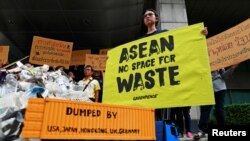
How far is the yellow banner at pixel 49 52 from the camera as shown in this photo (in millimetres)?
8336

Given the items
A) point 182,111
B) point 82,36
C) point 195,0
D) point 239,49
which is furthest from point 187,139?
point 82,36

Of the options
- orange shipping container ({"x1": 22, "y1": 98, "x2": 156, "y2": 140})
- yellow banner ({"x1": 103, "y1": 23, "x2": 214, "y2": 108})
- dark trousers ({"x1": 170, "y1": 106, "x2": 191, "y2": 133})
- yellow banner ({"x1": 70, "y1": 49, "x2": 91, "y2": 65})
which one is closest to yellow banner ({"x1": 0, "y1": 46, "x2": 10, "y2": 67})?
yellow banner ({"x1": 70, "y1": 49, "x2": 91, "y2": 65})

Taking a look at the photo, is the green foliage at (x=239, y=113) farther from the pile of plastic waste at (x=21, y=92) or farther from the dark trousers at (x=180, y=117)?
the pile of plastic waste at (x=21, y=92)

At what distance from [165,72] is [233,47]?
2.52 metres

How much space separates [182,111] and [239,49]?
62.2 inches

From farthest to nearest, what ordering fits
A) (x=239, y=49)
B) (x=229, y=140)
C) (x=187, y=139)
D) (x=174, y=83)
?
(x=239, y=49), (x=187, y=139), (x=174, y=83), (x=229, y=140)

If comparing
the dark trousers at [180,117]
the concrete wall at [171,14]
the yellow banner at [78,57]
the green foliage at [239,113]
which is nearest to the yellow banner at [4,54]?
the yellow banner at [78,57]

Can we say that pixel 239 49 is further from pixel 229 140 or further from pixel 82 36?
pixel 82 36

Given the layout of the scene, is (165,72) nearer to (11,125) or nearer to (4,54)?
(11,125)

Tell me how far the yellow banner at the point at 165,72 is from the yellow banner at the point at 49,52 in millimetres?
4871

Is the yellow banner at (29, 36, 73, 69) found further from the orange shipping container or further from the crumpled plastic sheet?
the orange shipping container

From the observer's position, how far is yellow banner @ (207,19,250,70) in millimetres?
5277

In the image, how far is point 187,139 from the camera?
437cm

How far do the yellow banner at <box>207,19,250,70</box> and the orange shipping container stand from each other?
2.88m
